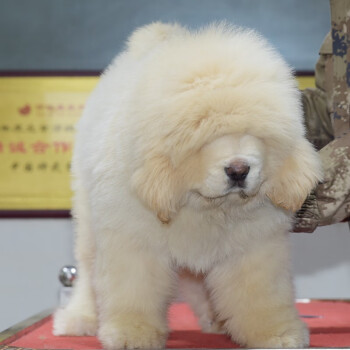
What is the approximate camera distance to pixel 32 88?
363cm

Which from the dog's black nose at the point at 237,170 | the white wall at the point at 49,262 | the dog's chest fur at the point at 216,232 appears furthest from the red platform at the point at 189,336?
the white wall at the point at 49,262

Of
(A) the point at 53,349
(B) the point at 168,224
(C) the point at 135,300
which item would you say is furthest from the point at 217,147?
(A) the point at 53,349

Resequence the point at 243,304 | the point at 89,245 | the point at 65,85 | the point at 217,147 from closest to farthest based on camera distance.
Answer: the point at 217,147 < the point at 243,304 < the point at 89,245 < the point at 65,85

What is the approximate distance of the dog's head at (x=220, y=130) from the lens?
162 centimetres

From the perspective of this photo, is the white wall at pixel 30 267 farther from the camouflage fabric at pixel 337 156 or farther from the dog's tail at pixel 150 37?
the camouflage fabric at pixel 337 156

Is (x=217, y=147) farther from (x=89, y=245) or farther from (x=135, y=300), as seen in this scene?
(x=89, y=245)

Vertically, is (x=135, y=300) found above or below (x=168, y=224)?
below

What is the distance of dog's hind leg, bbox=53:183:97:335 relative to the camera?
2227mm

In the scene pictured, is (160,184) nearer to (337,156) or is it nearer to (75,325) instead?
(337,156)

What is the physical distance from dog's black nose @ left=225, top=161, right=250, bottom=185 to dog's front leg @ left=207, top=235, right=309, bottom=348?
0.33 metres

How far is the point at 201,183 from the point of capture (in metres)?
1.64

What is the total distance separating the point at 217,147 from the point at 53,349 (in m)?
0.68

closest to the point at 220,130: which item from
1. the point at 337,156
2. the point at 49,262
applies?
the point at 337,156

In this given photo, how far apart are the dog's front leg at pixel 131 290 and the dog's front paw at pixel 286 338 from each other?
25 cm
